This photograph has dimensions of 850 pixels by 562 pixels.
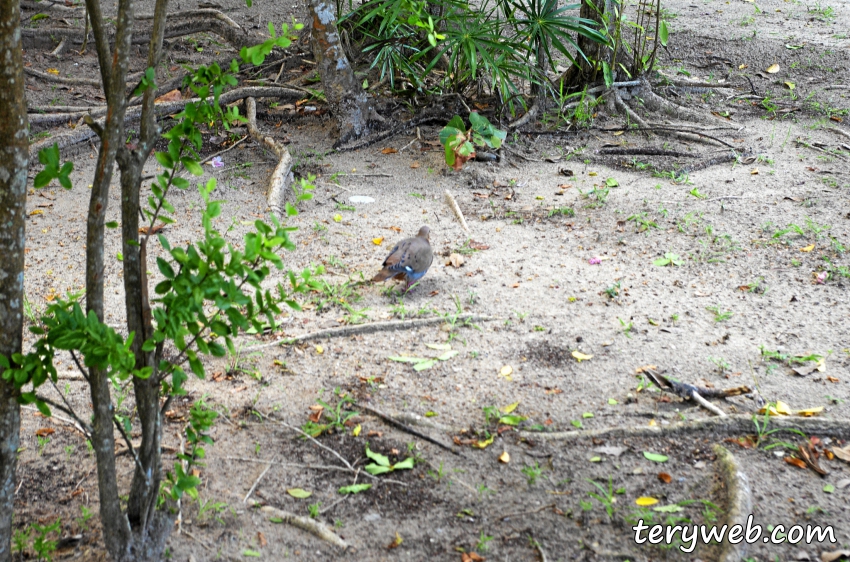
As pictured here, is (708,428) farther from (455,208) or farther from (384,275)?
(455,208)

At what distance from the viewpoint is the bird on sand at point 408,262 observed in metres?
4.35

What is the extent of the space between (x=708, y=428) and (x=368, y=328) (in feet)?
6.06

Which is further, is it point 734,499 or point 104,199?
point 734,499

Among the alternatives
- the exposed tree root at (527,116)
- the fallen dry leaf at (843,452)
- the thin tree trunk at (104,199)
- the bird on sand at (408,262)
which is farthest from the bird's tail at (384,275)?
the exposed tree root at (527,116)

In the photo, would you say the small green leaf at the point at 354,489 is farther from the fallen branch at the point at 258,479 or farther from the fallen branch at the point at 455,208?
the fallen branch at the point at 455,208

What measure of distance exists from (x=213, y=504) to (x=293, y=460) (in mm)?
410

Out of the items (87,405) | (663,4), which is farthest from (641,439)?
(663,4)

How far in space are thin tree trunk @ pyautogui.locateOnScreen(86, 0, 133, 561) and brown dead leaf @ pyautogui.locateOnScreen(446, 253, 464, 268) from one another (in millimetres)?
3086

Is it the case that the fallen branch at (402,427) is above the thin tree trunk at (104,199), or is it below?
below

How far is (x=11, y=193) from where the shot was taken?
196 cm

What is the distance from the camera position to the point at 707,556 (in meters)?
2.49

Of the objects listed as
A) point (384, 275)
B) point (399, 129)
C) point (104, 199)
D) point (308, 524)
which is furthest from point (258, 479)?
point (399, 129)

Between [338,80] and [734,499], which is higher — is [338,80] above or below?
above

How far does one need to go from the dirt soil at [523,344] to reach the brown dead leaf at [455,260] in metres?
0.09
